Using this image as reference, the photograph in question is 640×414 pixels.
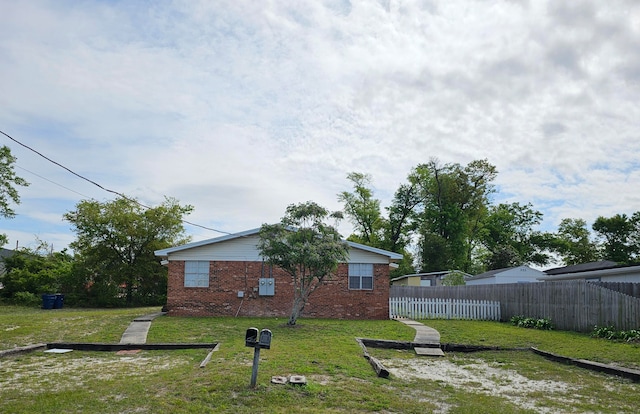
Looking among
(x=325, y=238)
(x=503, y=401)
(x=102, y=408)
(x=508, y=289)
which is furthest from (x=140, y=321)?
(x=508, y=289)

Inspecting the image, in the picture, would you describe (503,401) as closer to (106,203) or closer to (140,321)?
(140,321)

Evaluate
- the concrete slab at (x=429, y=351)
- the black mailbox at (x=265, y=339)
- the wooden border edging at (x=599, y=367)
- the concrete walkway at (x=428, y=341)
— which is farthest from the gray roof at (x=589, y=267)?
the black mailbox at (x=265, y=339)

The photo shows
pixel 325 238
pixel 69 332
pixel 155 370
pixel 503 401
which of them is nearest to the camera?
pixel 503 401

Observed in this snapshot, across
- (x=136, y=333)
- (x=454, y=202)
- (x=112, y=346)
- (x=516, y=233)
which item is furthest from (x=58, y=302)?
(x=516, y=233)

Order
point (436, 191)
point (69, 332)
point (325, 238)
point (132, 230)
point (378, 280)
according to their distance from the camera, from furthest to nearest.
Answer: point (436, 191) → point (132, 230) → point (378, 280) → point (325, 238) → point (69, 332)

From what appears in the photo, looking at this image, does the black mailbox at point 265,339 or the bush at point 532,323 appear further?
the bush at point 532,323

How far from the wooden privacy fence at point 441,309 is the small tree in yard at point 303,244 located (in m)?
6.05

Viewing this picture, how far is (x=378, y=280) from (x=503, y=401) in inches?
533

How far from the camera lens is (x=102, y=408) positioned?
21.5ft

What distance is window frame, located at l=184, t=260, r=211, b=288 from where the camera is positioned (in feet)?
67.8

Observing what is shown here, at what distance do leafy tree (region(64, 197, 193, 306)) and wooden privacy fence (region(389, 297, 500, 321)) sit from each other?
54.4 ft

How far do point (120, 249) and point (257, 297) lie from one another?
14.8 meters

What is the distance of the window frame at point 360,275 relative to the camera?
2105cm

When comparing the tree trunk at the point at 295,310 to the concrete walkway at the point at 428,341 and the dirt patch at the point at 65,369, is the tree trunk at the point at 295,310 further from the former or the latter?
the dirt patch at the point at 65,369
